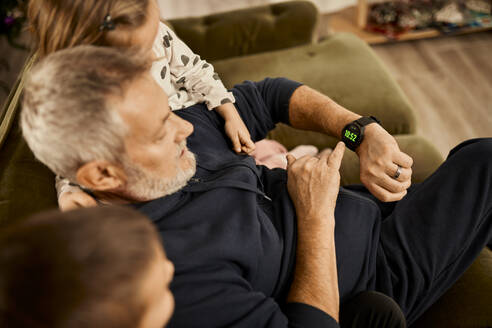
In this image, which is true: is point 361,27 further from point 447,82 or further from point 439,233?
point 439,233

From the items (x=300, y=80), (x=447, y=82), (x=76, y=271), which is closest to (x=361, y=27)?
(x=447, y=82)

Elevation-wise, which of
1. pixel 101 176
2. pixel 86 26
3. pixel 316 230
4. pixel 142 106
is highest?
pixel 86 26

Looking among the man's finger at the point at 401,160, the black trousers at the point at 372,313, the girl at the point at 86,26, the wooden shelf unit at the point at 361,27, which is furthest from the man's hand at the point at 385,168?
the wooden shelf unit at the point at 361,27

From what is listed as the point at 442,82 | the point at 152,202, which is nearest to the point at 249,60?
the point at 152,202

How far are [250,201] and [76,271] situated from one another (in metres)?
0.55

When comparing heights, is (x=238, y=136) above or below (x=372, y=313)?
above

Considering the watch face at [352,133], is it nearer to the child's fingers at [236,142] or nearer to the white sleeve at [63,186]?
the child's fingers at [236,142]

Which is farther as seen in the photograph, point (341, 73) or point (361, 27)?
point (361, 27)

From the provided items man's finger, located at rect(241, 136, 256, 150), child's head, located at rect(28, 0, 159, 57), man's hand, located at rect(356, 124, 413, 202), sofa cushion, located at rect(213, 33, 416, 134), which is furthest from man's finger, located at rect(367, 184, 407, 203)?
child's head, located at rect(28, 0, 159, 57)

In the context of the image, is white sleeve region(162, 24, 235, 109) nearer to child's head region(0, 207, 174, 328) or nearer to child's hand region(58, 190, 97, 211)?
child's hand region(58, 190, 97, 211)

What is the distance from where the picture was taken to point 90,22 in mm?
908

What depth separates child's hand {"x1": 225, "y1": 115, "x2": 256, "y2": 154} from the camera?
3.86 feet

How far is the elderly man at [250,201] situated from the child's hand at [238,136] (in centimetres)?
4

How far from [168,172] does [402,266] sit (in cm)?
Result: 67
